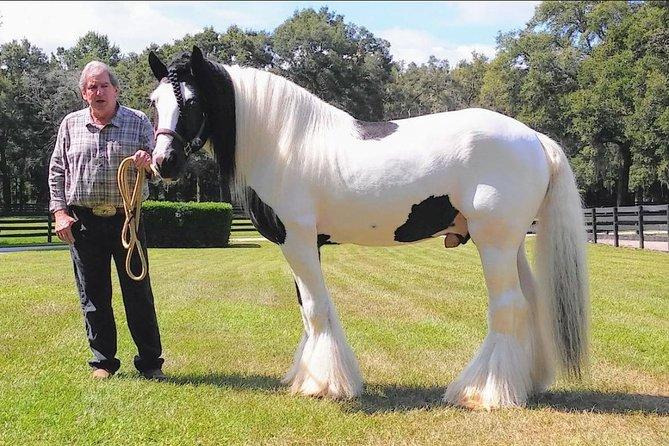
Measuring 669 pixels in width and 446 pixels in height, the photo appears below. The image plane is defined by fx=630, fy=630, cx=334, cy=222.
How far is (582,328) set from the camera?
4.14 metres

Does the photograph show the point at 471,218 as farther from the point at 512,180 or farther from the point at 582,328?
the point at 582,328

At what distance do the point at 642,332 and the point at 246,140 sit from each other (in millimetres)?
4580

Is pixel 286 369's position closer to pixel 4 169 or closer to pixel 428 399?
pixel 428 399

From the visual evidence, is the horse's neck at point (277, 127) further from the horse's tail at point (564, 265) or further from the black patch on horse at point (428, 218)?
the horse's tail at point (564, 265)

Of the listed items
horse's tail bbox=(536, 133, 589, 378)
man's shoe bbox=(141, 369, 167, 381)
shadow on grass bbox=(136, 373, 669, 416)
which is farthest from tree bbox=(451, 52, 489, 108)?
man's shoe bbox=(141, 369, 167, 381)

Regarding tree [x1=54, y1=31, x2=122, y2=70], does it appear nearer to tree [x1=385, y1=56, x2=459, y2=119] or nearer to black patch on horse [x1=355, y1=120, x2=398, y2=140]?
tree [x1=385, y1=56, x2=459, y2=119]

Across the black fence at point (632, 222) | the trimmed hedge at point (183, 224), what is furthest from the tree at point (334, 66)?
the black fence at point (632, 222)

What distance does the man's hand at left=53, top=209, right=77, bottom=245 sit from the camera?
171 inches

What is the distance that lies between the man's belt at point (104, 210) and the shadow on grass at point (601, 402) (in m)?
3.10

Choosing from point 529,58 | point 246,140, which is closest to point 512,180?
point 246,140

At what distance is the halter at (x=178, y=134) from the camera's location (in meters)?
3.83

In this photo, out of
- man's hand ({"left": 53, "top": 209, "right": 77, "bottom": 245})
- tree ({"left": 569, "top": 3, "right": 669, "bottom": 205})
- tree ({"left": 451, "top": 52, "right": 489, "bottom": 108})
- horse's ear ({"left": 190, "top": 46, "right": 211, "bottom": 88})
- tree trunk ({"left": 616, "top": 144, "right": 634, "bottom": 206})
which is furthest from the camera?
tree ({"left": 451, "top": 52, "right": 489, "bottom": 108})

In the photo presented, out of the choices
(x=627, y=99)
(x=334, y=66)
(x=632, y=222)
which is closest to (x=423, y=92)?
(x=334, y=66)

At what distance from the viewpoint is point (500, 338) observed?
4.05 meters
